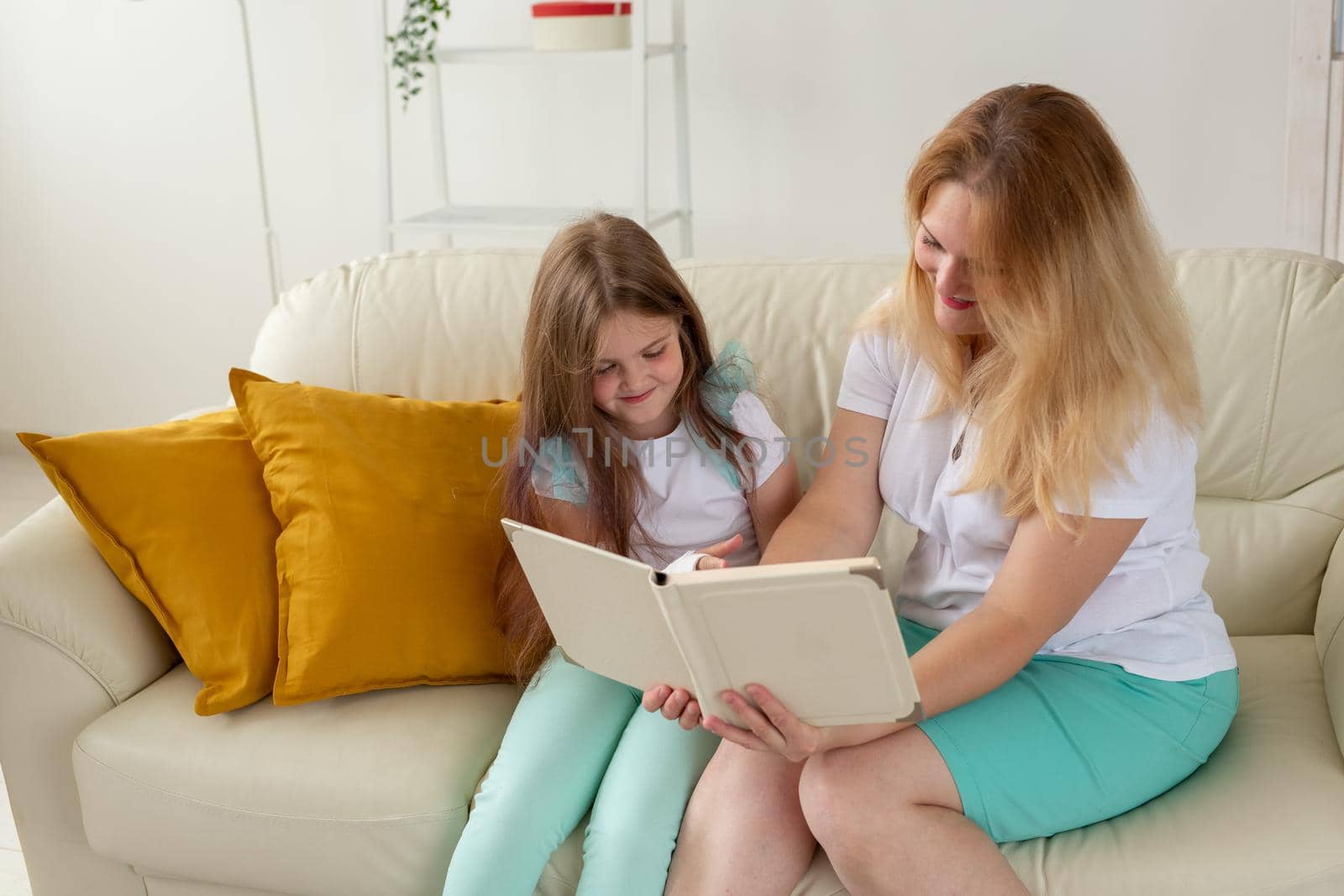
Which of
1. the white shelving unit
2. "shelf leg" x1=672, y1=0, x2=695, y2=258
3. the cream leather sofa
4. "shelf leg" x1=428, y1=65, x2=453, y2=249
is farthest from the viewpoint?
"shelf leg" x1=428, y1=65, x2=453, y2=249

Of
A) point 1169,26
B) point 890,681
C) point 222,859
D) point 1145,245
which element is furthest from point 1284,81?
point 222,859

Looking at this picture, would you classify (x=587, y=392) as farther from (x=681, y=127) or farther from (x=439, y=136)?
(x=439, y=136)

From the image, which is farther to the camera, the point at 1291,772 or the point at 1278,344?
the point at 1278,344

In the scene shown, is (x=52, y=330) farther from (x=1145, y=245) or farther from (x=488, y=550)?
(x=1145, y=245)

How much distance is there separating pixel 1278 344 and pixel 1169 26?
1.51m

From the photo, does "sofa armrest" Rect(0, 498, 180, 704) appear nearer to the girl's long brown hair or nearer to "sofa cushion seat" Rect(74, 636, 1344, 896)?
"sofa cushion seat" Rect(74, 636, 1344, 896)

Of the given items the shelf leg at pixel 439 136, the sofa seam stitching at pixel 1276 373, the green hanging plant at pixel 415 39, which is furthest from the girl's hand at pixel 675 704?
the shelf leg at pixel 439 136

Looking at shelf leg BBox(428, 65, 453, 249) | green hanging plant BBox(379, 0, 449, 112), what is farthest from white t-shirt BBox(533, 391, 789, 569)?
shelf leg BBox(428, 65, 453, 249)

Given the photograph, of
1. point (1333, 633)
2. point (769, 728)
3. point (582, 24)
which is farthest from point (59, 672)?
point (582, 24)

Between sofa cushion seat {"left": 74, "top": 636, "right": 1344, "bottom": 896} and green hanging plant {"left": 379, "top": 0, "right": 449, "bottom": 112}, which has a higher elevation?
green hanging plant {"left": 379, "top": 0, "right": 449, "bottom": 112}

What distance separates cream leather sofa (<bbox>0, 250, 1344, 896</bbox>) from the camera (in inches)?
53.9

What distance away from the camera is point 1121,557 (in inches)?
55.9

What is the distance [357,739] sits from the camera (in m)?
1.59

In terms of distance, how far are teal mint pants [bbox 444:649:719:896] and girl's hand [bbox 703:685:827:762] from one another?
6.4 inches
